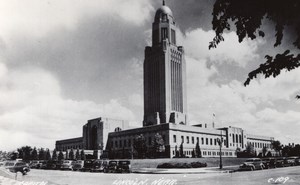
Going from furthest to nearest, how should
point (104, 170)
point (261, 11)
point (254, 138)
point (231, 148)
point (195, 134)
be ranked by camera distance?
point (254, 138)
point (231, 148)
point (195, 134)
point (104, 170)
point (261, 11)

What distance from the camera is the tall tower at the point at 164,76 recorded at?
9212 centimetres

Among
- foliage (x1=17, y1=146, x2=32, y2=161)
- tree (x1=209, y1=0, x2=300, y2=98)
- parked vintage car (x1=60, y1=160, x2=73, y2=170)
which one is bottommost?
foliage (x1=17, y1=146, x2=32, y2=161)

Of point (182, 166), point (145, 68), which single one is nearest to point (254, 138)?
point (145, 68)

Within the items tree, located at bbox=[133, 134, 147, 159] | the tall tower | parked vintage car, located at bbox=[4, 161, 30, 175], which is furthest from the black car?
the tall tower

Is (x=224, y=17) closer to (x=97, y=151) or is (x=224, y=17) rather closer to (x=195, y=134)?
(x=195, y=134)

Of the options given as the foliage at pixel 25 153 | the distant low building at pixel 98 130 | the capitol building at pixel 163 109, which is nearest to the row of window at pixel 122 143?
the capitol building at pixel 163 109

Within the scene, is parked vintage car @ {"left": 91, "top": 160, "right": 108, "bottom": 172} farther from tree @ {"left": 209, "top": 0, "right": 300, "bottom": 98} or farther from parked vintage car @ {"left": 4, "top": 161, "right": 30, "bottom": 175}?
tree @ {"left": 209, "top": 0, "right": 300, "bottom": 98}

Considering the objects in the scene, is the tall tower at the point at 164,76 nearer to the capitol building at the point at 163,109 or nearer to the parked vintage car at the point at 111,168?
the capitol building at the point at 163,109

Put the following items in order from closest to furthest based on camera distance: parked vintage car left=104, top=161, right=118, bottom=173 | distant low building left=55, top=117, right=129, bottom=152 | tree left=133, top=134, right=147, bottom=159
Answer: parked vintage car left=104, top=161, right=118, bottom=173 < tree left=133, top=134, right=147, bottom=159 < distant low building left=55, top=117, right=129, bottom=152

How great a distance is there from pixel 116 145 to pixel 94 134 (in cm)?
1065

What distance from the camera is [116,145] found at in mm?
92438

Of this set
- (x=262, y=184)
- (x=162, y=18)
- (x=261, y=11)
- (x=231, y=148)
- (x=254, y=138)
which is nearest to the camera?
(x=261, y=11)

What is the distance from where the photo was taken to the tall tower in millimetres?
92125

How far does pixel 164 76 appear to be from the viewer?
304 ft
